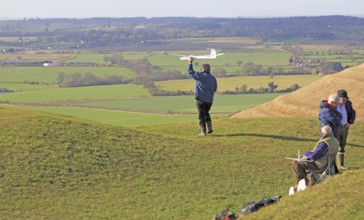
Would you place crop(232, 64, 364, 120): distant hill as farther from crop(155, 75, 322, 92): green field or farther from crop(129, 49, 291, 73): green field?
crop(129, 49, 291, 73): green field

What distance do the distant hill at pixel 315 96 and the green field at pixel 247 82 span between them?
39.9 m

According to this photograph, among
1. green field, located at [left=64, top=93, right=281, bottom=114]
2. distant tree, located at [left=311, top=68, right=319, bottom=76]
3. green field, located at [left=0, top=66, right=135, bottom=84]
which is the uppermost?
green field, located at [left=0, top=66, right=135, bottom=84]

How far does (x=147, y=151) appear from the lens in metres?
21.2

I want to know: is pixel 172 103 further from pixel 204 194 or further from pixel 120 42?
pixel 120 42

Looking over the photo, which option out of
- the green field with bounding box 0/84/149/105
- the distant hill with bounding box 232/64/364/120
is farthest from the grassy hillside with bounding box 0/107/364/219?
the green field with bounding box 0/84/149/105

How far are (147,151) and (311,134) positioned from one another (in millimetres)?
7647

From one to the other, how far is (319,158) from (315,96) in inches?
967

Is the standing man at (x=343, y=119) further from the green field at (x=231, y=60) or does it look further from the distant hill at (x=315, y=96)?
the green field at (x=231, y=60)

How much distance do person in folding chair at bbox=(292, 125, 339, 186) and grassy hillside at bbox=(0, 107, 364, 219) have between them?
488 mm

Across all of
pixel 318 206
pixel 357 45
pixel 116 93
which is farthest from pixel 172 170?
pixel 357 45

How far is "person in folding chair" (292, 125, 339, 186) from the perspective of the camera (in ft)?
49.8

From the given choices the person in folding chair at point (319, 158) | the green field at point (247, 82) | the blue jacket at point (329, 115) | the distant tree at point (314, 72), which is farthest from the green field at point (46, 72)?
the person in folding chair at point (319, 158)

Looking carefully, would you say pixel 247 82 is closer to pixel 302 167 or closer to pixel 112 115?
pixel 112 115

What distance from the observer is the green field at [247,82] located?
83875mm
